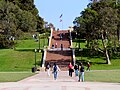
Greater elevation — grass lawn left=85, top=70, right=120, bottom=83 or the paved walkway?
the paved walkway

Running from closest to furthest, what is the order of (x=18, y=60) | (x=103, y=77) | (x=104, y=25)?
(x=103, y=77)
(x=104, y=25)
(x=18, y=60)

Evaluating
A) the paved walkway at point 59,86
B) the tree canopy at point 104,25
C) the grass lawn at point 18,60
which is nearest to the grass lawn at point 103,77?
the paved walkway at point 59,86

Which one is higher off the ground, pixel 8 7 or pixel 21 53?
pixel 8 7

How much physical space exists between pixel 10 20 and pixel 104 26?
2835cm

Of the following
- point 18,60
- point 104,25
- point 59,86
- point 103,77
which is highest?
point 104,25

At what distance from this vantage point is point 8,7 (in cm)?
8525

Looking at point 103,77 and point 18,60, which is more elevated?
point 18,60

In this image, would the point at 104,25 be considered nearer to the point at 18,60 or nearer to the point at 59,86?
the point at 18,60

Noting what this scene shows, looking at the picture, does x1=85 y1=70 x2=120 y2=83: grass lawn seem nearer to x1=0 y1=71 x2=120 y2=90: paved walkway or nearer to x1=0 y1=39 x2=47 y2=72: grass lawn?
x1=0 y1=71 x2=120 y2=90: paved walkway

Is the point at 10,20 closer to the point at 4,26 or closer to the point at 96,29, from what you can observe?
the point at 4,26

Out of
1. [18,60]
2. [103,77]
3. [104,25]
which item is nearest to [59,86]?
[103,77]

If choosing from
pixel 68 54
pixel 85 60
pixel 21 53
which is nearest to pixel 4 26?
pixel 21 53

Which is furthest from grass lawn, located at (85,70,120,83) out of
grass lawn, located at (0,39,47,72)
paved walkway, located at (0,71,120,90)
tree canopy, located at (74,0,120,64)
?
tree canopy, located at (74,0,120,64)

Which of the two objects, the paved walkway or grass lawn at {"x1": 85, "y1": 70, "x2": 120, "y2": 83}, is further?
grass lawn at {"x1": 85, "y1": 70, "x2": 120, "y2": 83}
